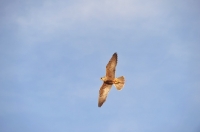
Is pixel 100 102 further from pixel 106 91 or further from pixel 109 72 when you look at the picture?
pixel 109 72

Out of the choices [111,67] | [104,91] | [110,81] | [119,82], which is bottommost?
[104,91]

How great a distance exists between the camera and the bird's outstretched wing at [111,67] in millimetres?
16641

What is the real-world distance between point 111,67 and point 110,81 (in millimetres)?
967

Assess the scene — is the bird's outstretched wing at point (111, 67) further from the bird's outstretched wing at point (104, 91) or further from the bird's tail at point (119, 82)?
the bird's outstretched wing at point (104, 91)

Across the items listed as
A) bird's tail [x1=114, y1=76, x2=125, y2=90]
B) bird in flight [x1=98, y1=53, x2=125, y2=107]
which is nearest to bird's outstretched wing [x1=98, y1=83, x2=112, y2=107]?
bird in flight [x1=98, y1=53, x2=125, y2=107]

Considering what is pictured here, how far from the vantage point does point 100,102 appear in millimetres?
16969

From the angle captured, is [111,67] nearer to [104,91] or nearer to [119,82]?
[119,82]

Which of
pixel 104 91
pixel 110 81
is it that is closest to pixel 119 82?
pixel 110 81

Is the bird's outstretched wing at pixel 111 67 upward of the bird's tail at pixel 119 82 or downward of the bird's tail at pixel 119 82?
upward

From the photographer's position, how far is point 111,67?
16719 mm

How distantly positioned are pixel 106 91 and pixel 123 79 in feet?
5.01

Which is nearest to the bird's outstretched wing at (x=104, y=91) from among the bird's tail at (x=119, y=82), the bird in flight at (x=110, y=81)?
the bird in flight at (x=110, y=81)

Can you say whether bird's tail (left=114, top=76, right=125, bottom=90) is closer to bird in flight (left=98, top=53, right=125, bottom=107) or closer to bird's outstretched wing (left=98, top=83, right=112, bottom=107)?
bird in flight (left=98, top=53, right=125, bottom=107)

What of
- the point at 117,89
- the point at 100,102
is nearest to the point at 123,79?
the point at 117,89
